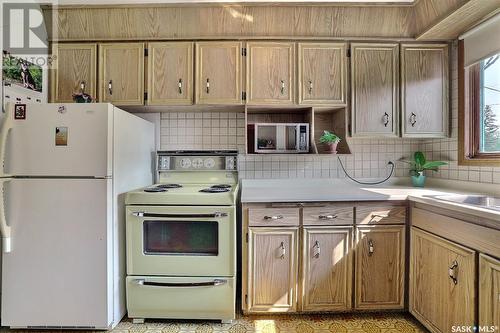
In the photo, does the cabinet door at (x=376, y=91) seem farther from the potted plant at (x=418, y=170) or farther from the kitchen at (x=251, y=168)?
the potted plant at (x=418, y=170)

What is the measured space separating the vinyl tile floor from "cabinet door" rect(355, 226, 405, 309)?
102mm

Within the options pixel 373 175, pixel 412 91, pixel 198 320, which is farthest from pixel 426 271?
pixel 198 320

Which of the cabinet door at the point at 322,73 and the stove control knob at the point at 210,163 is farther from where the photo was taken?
the stove control knob at the point at 210,163

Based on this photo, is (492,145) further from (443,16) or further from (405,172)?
(443,16)

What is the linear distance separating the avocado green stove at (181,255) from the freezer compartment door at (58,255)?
18 cm

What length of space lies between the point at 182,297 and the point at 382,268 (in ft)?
4.54

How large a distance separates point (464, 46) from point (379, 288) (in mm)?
1918

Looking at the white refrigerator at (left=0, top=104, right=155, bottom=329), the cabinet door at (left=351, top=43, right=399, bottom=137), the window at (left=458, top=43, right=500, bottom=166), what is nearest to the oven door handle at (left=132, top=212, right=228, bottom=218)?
the white refrigerator at (left=0, top=104, right=155, bottom=329)

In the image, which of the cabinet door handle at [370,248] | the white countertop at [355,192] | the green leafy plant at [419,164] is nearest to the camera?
the white countertop at [355,192]

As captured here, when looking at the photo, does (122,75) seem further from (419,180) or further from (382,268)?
(419,180)

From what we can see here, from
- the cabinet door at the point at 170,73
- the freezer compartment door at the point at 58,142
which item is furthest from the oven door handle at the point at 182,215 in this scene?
the cabinet door at the point at 170,73

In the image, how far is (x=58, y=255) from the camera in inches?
65.7

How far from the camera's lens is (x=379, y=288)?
6.08 ft

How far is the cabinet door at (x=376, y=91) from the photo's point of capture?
2.13 m
